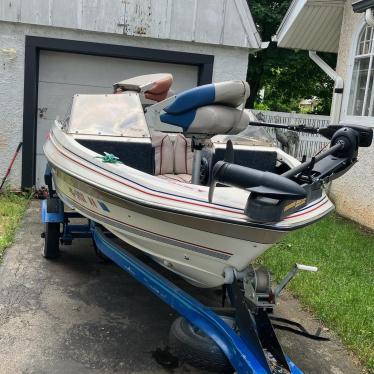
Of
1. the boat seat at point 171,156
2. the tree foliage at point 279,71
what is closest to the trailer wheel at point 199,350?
the boat seat at point 171,156

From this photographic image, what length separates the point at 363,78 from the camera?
8.85m

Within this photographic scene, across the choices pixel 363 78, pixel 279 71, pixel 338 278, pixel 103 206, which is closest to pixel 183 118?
pixel 103 206

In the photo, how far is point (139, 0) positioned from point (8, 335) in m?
6.08

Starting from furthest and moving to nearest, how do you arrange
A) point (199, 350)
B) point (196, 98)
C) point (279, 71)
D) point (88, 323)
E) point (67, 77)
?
point (279, 71) → point (67, 77) → point (88, 323) → point (196, 98) → point (199, 350)

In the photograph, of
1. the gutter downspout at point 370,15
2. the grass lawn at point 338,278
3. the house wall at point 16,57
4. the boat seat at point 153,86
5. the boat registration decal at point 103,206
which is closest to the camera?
the boat registration decal at point 103,206

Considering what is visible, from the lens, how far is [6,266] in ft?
17.0

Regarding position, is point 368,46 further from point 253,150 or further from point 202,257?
point 202,257

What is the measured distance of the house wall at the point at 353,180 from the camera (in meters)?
8.27

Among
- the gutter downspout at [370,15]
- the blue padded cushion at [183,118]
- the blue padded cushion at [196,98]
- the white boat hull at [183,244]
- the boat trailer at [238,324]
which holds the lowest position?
the boat trailer at [238,324]

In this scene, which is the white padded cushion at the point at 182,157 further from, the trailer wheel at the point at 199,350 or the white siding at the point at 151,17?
the white siding at the point at 151,17

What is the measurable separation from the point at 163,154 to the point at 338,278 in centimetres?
219

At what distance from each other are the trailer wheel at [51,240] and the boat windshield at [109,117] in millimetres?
1230

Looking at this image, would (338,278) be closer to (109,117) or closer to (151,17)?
(109,117)

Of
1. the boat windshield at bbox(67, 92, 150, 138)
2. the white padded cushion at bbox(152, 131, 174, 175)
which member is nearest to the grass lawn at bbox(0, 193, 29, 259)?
the boat windshield at bbox(67, 92, 150, 138)
